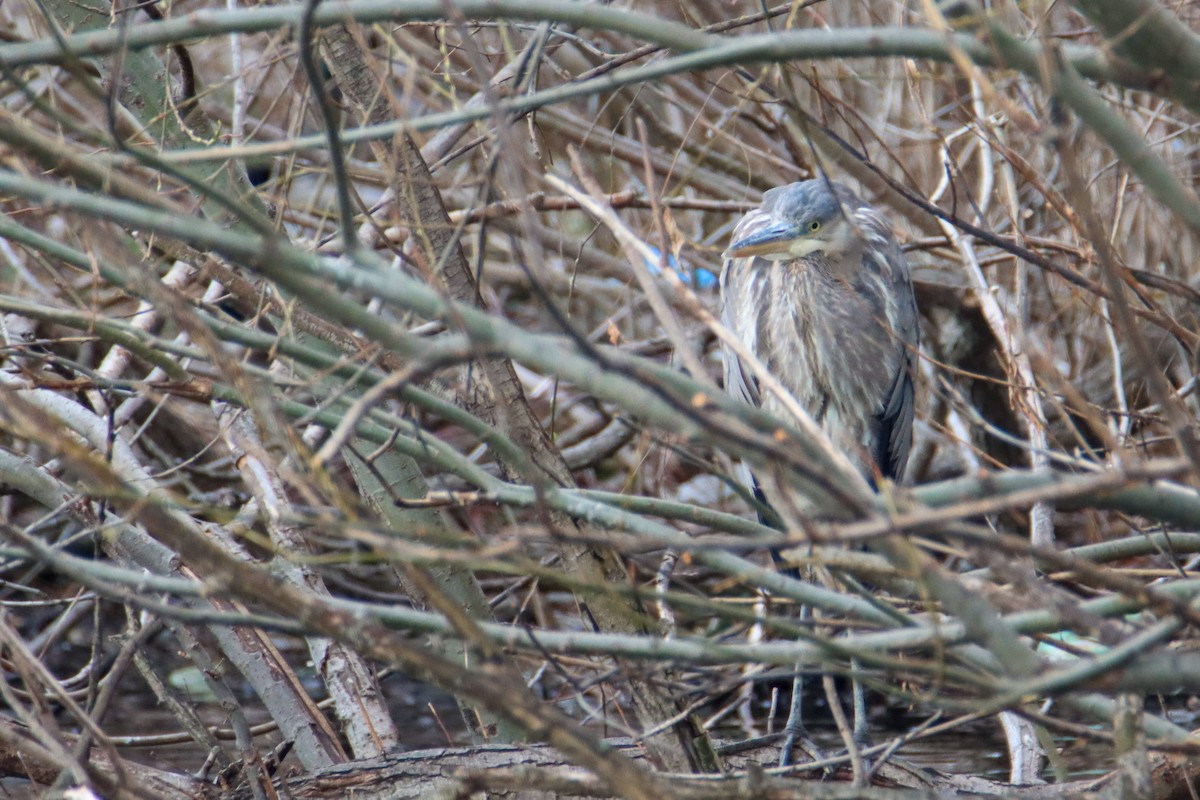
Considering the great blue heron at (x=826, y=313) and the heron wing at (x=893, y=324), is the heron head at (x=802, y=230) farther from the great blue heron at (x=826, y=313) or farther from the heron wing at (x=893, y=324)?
the heron wing at (x=893, y=324)

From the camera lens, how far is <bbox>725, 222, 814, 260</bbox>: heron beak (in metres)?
3.54

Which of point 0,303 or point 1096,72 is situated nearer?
point 1096,72

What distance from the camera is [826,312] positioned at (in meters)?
3.59

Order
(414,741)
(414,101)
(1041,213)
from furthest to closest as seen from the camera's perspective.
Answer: (414,101) → (1041,213) → (414,741)

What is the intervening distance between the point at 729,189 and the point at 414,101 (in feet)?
6.23

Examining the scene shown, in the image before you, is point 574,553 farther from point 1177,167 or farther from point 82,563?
point 1177,167

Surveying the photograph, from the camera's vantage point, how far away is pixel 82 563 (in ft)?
5.62

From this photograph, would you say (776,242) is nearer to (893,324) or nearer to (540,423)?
(893,324)

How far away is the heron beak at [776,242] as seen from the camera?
11.6ft

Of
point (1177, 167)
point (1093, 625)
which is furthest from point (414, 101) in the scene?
point (1093, 625)

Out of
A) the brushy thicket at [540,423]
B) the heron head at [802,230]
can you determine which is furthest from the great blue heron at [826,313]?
the brushy thicket at [540,423]

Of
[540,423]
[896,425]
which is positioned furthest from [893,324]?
[540,423]

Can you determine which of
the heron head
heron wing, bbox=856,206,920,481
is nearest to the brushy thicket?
heron wing, bbox=856,206,920,481

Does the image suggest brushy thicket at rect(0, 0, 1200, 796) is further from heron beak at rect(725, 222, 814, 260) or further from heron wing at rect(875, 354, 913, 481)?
heron beak at rect(725, 222, 814, 260)
